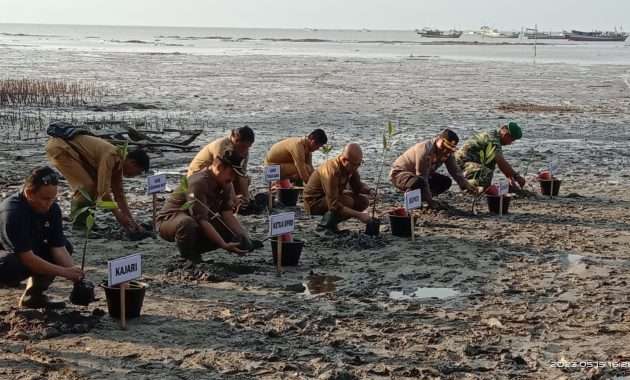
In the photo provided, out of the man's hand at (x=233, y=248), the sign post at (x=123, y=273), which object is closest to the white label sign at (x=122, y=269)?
the sign post at (x=123, y=273)

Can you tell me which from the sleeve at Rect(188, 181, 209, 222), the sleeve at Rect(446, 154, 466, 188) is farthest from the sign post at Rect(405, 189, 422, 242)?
the sleeve at Rect(188, 181, 209, 222)

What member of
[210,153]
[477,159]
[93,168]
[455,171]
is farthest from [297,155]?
[93,168]

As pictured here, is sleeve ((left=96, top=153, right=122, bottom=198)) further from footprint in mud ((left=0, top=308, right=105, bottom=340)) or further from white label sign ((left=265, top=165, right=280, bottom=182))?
footprint in mud ((left=0, top=308, right=105, bottom=340))

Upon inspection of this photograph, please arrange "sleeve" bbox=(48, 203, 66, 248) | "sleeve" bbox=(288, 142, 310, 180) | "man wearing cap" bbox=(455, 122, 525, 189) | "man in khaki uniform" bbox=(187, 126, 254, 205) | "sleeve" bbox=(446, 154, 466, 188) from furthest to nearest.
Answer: "man wearing cap" bbox=(455, 122, 525, 189), "sleeve" bbox=(288, 142, 310, 180), "sleeve" bbox=(446, 154, 466, 188), "man in khaki uniform" bbox=(187, 126, 254, 205), "sleeve" bbox=(48, 203, 66, 248)

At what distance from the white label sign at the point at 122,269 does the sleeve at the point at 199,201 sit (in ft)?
Result: 4.85

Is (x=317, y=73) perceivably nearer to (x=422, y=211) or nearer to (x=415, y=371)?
(x=422, y=211)

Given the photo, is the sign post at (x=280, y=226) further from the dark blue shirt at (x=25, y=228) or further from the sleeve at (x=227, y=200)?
the dark blue shirt at (x=25, y=228)

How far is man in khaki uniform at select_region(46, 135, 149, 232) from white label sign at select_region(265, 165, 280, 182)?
184 cm

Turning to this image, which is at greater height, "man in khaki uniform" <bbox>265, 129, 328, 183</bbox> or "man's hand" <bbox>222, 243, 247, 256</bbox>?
"man in khaki uniform" <bbox>265, 129, 328, 183</bbox>

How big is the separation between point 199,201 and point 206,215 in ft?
0.53

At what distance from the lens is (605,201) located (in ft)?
36.0

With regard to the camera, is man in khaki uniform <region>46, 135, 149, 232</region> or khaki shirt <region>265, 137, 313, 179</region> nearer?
man in khaki uniform <region>46, 135, 149, 232</region>

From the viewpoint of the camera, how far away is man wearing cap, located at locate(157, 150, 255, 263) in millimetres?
7148

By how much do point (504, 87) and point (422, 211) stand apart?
22956mm
